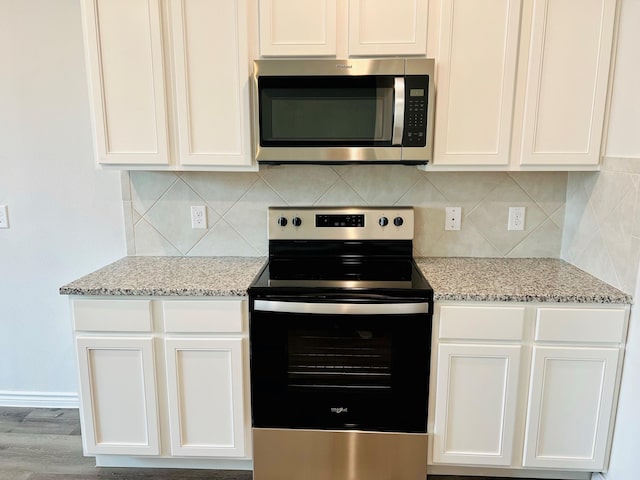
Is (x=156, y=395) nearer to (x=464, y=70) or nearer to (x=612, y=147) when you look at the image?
(x=464, y=70)

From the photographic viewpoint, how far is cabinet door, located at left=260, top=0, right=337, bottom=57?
1762mm

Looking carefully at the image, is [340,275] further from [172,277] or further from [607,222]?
[607,222]

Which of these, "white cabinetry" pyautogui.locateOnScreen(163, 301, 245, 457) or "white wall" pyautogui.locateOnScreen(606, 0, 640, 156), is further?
"white cabinetry" pyautogui.locateOnScreen(163, 301, 245, 457)

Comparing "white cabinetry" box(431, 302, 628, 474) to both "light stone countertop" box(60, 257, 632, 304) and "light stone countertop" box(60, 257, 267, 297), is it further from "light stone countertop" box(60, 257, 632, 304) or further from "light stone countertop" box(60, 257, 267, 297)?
"light stone countertop" box(60, 257, 267, 297)

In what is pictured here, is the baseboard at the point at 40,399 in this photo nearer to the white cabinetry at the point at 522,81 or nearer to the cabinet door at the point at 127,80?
the cabinet door at the point at 127,80

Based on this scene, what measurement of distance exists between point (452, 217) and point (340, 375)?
0.99m

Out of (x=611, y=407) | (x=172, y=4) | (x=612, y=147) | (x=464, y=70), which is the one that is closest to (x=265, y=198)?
(x=172, y=4)

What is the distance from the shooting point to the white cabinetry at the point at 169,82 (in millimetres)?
1796

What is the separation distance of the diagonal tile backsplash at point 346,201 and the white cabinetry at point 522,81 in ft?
1.03

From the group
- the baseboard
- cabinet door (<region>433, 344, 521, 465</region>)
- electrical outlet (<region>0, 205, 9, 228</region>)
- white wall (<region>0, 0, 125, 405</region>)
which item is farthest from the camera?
the baseboard

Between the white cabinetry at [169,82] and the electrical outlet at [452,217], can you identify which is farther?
the electrical outlet at [452,217]

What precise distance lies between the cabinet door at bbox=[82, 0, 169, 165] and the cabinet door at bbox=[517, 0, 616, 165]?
154 cm

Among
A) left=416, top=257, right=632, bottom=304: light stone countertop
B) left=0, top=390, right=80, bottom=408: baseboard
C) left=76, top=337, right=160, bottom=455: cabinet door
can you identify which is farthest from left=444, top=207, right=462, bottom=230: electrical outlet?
left=0, top=390, right=80, bottom=408: baseboard

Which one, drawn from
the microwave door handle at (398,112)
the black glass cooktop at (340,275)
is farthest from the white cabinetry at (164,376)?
the microwave door handle at (398,112)
